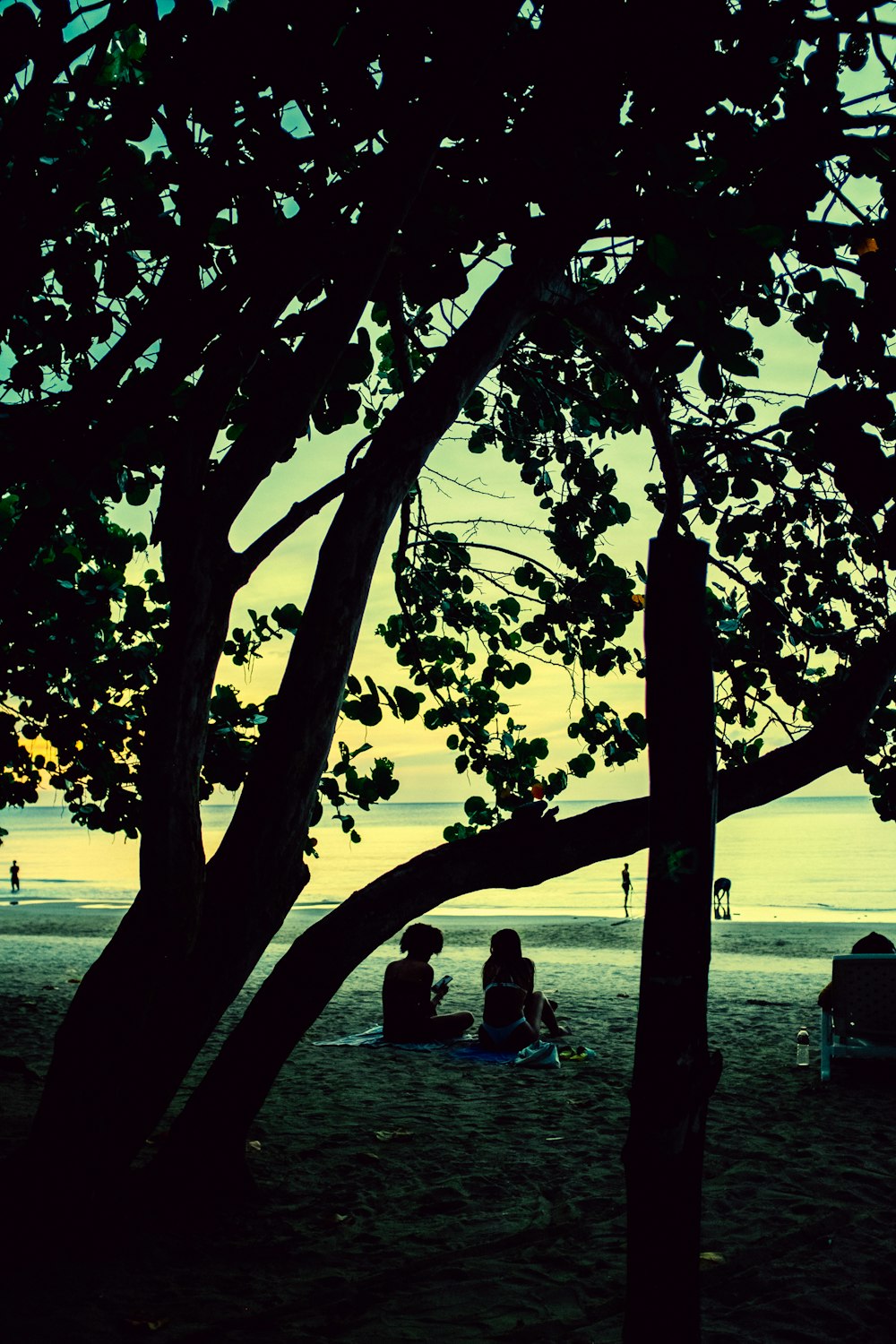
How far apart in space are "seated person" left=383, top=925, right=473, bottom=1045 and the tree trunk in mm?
6496

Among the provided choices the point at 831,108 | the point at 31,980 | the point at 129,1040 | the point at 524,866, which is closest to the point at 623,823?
the point at 524,866

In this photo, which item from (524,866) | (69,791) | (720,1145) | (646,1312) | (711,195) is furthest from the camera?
(69,791)

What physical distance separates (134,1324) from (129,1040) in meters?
1.09

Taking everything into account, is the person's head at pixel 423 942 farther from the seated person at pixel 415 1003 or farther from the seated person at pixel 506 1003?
the seated person at pixel 506 1003

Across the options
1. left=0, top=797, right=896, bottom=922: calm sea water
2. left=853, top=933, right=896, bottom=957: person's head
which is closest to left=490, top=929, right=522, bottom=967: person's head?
left=853, top=933, right=896, bottom=957: person's head

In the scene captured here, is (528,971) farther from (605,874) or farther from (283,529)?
(605,874)

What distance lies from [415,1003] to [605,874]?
37217 millimetres

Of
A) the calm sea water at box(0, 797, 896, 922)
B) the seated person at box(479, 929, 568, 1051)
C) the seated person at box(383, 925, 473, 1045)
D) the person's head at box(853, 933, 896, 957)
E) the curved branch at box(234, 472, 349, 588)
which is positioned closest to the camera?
the curved branch at box(234, 472, 349, 588)

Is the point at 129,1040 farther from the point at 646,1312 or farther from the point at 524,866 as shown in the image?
the point at 646,1312

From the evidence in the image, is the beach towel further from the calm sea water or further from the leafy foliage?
the calm sea water

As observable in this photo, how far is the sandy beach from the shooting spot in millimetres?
3969

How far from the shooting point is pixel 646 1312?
272 centimetres

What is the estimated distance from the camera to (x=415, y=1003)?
9461 millimetres

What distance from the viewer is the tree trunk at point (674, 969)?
106 inches
